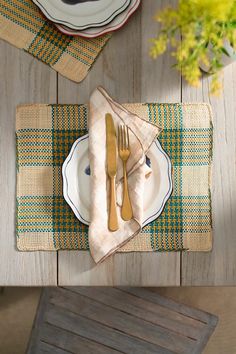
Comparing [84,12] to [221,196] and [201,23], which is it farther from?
[221,196]

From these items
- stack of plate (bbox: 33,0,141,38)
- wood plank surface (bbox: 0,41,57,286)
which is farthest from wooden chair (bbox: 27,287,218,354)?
stack of plate (bbox: 33,0,141,38)

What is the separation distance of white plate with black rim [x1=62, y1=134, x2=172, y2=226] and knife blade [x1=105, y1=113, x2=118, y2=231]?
46 mm

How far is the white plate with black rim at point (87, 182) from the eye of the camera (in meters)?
1.08

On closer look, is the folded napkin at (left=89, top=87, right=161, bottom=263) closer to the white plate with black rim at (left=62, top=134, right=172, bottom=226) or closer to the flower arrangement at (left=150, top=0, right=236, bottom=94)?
the white plate with black rim at (left=62, top=134, right=172, bottom=226)

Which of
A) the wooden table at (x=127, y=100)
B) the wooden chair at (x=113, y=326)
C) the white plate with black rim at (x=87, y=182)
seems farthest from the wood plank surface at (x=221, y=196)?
the wooden chair at (x=113, y=326)

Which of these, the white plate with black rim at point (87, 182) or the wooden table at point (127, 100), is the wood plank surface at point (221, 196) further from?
the white plate with black rim at point (87, 182)

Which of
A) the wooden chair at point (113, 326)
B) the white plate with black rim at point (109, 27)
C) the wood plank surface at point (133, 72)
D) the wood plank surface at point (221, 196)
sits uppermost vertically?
the white plate with black rim at point (109, 27)

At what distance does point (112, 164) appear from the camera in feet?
3.52

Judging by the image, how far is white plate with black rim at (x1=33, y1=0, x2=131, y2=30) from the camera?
108 cm

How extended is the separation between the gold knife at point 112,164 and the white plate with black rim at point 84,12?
187 mm

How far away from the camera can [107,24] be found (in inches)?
42.9

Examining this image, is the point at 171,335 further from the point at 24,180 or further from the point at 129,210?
the point at 24,180

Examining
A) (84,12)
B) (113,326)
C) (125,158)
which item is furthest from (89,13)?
(113,326)

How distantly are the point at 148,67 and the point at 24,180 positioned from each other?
34 centimetres
